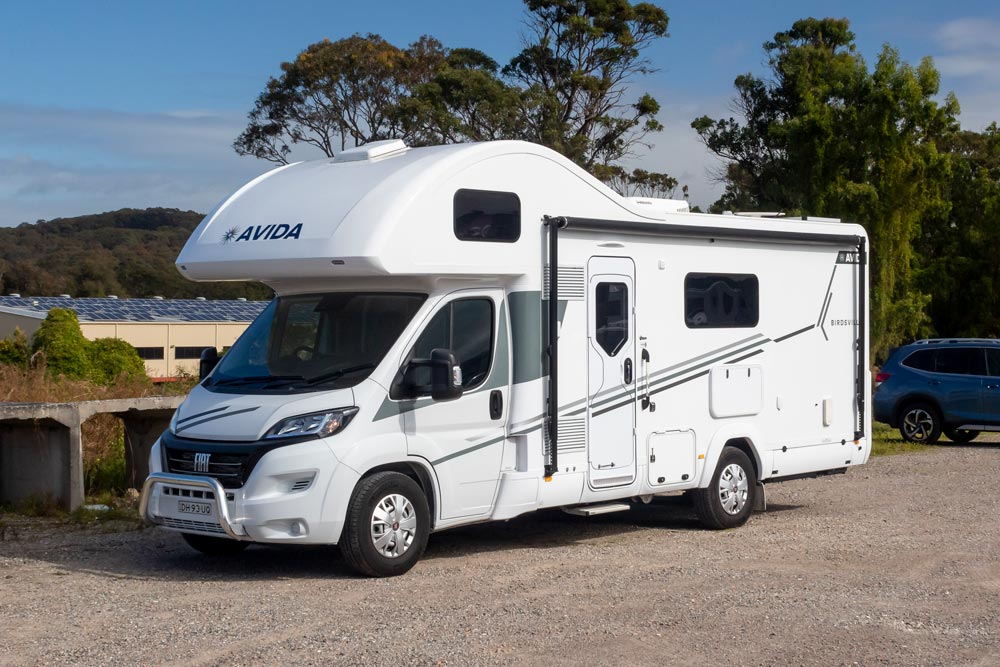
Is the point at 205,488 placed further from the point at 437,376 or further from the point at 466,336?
the point at 466,336

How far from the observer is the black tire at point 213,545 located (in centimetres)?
984

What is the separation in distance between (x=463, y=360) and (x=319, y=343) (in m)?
1.07

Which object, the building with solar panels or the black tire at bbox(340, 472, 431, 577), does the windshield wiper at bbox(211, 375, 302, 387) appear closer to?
the black tire at bbox(340, 472, 431, 577)

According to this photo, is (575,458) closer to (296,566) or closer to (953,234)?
(296,566)

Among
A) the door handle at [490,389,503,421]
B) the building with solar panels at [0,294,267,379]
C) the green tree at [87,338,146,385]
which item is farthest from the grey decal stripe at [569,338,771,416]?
the building with solar panels at [0,294,267,379]

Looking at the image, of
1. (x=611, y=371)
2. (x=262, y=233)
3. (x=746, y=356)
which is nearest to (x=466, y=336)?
(x=611, y=371)

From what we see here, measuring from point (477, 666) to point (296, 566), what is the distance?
10.9 feet

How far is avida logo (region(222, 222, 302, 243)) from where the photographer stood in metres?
9.28

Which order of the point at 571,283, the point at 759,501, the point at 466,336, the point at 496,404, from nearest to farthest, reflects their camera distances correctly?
the point at 466,336 → the point at 496,404 → the point at 571,283 → the point at 759,501

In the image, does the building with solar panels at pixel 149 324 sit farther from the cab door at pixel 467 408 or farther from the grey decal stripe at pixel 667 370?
the cab door at pixel 467 408

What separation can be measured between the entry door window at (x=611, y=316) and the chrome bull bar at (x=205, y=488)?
331 centimetres

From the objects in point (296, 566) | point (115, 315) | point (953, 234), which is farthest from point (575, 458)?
point (115, 315)

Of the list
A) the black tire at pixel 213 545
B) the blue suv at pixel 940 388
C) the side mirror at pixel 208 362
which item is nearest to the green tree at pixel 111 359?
the blue suv at pixel 940 388

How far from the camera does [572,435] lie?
32.9ft
